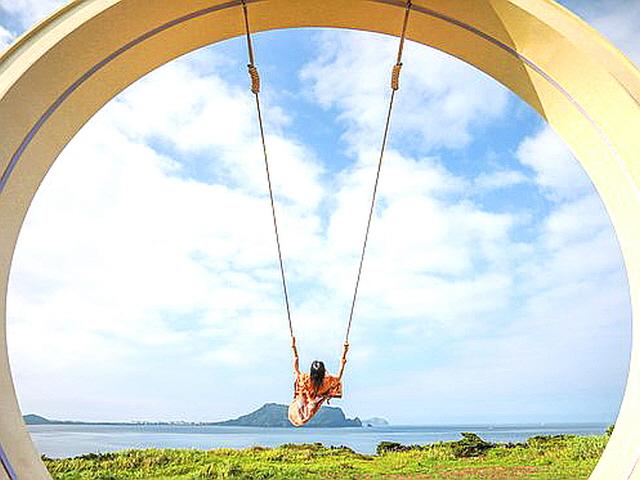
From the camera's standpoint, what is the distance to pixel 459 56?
341 centimetres

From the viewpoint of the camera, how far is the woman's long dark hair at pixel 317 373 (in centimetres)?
358

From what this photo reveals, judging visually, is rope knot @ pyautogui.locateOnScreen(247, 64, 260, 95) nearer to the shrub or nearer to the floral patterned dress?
the floral patterned dress

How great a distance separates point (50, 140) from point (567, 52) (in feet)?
7.98

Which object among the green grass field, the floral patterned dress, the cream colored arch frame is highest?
the cream colored arch frame

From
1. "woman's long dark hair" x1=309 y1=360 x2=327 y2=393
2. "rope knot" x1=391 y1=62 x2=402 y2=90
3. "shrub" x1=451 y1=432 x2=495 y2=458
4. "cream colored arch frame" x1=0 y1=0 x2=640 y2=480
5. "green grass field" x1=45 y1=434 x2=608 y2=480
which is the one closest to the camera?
"cream colored arch frame" x1=0 y1=0 x2=640 y2=480

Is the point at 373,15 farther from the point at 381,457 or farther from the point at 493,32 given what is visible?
the point at 381,457

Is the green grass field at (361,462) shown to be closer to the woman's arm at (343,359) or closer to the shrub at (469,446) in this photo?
the shrub at (469,446)

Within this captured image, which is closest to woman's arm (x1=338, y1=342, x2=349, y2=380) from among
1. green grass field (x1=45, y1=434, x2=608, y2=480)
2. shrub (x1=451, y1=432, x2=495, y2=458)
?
green grass field (x1=45, y1=434, x2=608, y2=480)

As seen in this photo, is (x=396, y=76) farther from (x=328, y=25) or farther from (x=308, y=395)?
(x=308, y=395)

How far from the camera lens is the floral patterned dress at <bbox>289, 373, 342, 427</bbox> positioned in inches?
143

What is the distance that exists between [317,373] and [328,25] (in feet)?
5.88

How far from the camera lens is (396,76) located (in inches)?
132

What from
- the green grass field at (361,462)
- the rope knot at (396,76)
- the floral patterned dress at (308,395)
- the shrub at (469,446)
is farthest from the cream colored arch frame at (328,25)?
the shrub at (469,446)

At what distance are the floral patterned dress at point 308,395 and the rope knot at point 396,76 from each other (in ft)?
5.10
